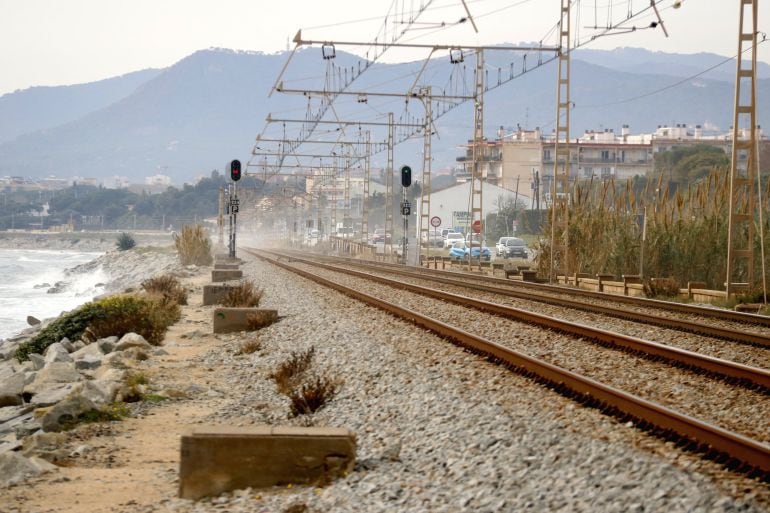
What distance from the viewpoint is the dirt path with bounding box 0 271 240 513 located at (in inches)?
309

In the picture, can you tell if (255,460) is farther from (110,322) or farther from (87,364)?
(110,322)

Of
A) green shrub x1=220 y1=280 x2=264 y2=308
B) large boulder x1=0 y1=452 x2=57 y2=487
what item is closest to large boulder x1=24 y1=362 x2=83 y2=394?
large boulder x1=0 y1=452 x2=57 y2=487

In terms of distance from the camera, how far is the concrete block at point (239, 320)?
65.0ft

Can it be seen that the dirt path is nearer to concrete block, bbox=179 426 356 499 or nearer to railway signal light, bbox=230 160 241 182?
concrete block, bbox=179 426 356 499

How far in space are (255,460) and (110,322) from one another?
13.4 meters

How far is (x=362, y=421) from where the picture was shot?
9883 millimetres

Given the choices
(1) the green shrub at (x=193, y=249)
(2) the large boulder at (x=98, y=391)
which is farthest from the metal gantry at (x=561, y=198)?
(1) the green shrub at (x=193, y=249)

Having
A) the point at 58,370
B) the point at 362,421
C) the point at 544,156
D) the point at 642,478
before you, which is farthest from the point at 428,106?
the point at 544,156

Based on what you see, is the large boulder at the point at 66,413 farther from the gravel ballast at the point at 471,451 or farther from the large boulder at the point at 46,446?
the gravel ballast at the point at 471,451

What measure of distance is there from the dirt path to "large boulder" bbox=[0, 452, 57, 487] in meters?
0.09

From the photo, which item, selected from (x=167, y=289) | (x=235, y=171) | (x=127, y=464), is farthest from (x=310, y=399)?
(x=235, y=171)

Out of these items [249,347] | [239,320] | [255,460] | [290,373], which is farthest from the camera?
[239,320]

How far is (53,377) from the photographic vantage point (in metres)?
14.6

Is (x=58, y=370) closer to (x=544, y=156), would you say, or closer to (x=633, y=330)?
(x=633, y=330)
